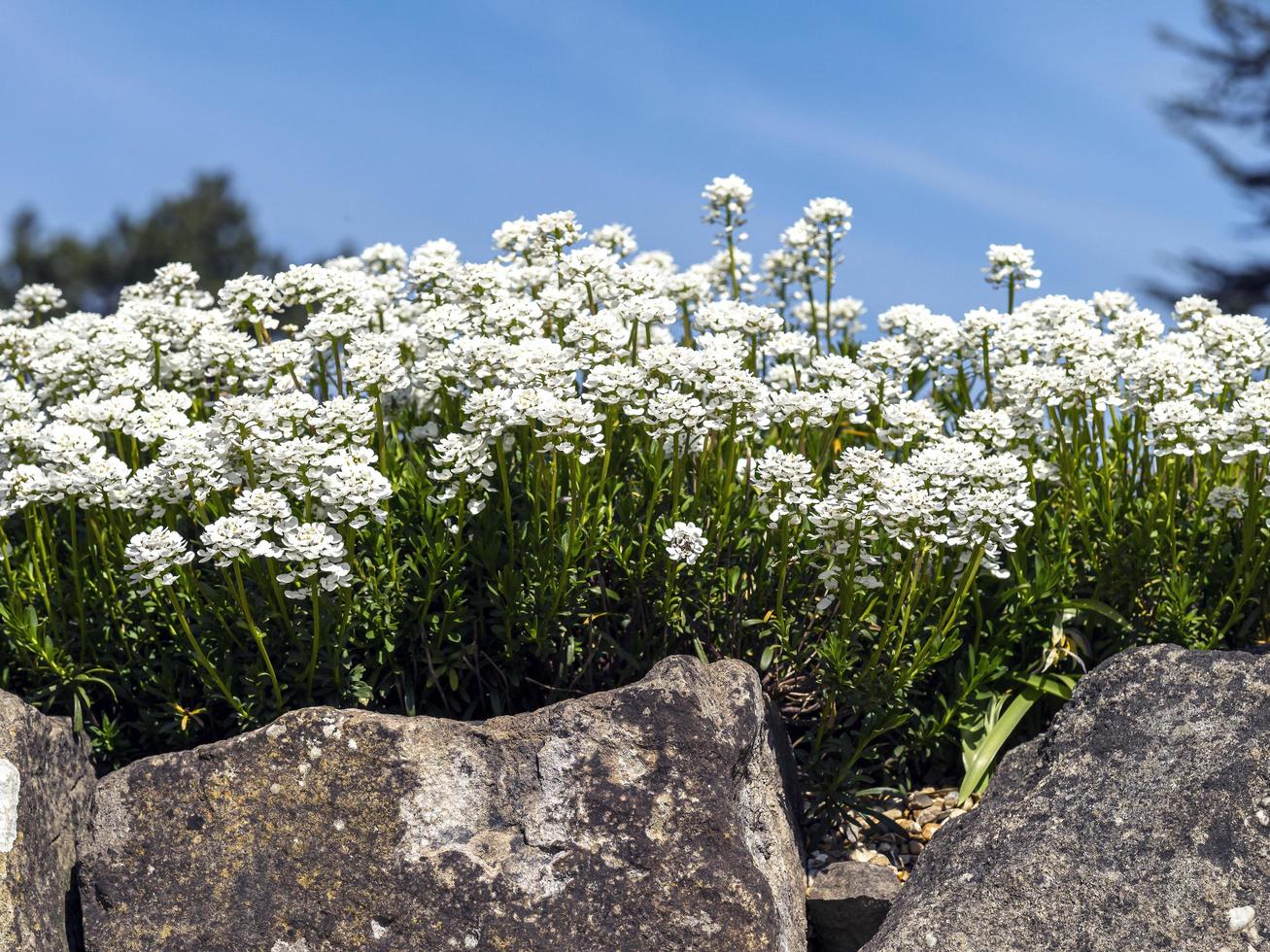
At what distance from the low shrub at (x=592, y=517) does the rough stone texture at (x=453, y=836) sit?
566 mm

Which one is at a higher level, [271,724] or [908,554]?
[908,554]

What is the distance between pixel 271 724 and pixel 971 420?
3704 mm

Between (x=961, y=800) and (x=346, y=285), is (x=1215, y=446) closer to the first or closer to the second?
(x=961, y=800)

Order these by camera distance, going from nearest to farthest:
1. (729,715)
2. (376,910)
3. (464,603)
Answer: (376,910)
(729,715)
(464,603)

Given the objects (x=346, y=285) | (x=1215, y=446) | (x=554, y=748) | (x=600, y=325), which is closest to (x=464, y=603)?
(x=554, y=748)

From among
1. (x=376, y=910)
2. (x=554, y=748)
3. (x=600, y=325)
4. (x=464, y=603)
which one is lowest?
(x=376, y=910)

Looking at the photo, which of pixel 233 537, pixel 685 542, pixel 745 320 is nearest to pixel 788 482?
pixel 685 542

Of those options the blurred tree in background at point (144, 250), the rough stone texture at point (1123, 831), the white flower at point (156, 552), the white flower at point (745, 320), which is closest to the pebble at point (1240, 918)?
the rough stone texture at point (1123, 831)

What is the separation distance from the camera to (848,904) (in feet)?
19.6

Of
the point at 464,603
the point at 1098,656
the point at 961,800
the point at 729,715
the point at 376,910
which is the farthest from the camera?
the point at 1098,656

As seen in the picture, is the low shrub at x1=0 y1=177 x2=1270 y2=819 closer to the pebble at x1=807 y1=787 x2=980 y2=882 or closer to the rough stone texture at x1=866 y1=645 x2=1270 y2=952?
the pebble at x1=807 y1=787 x2=980 y2=882

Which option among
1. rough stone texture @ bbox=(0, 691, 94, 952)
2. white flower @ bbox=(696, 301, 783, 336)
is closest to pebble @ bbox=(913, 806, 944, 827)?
white flower @ bbox=(696, 301, 783, 336)

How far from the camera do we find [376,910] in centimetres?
525

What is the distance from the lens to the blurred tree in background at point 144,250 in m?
45.8
